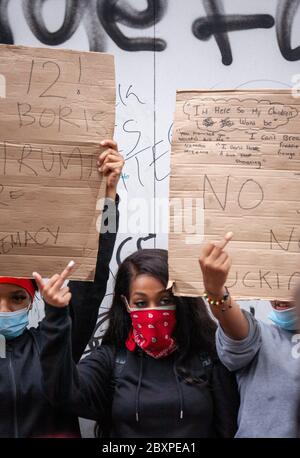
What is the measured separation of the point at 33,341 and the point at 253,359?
87 centimetres

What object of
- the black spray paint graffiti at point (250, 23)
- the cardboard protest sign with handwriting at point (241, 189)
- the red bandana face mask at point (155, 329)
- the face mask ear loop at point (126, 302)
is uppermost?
the black spray paint graffiti at point (250, 23)

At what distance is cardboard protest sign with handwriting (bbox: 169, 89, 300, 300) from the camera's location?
248 centimetres

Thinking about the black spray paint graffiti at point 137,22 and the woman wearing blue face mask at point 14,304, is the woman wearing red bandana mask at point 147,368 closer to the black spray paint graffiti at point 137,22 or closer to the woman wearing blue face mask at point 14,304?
the woman wearing blue face mask at point 14,304

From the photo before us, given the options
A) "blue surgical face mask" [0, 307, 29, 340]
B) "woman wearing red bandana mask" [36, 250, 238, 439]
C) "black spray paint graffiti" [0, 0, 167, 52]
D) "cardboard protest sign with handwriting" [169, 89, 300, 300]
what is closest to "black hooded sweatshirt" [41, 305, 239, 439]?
"woman wearing red bandana mask" [36, 250, 238, 439]

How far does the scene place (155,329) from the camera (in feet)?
8.61

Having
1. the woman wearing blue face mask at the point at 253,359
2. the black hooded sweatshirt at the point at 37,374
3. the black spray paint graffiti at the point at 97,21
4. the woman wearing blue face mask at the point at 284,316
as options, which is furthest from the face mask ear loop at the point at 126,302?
the black spray paint graffiti at the point at 97,21

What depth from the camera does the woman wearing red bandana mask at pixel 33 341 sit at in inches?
98.9

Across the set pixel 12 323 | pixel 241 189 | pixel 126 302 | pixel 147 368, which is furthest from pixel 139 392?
pixel 241 189

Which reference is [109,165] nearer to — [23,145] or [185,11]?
[23,145]

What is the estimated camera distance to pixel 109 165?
2512mm

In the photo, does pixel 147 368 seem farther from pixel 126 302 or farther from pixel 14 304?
pixel 14 304
